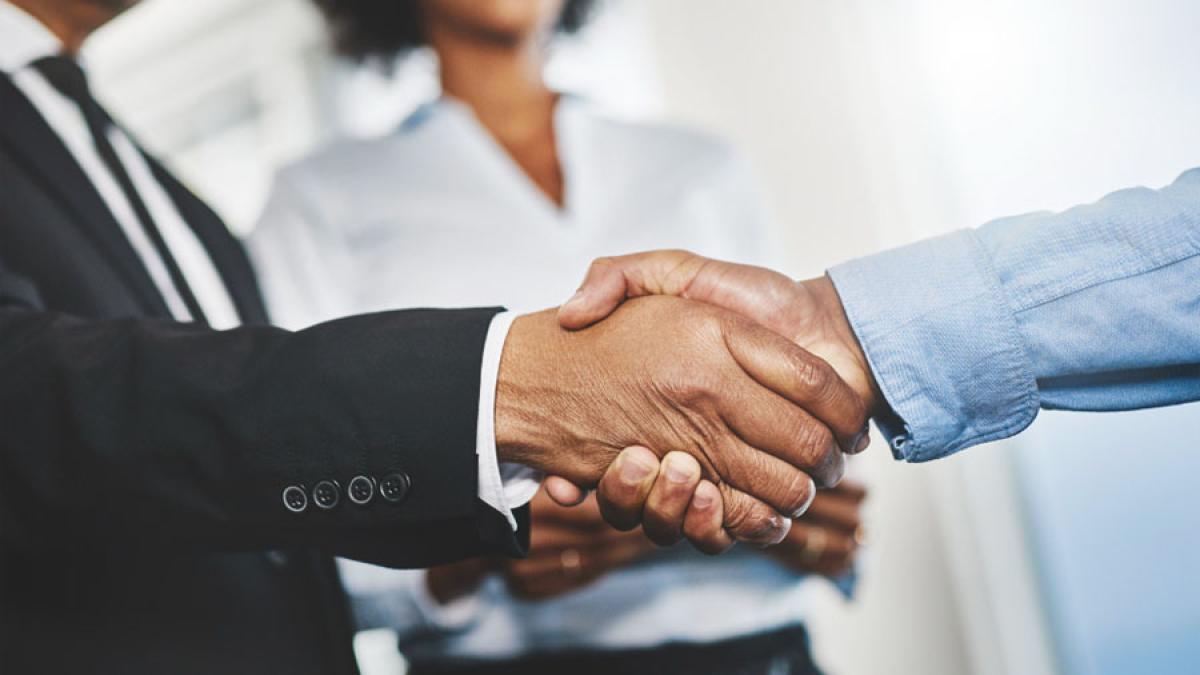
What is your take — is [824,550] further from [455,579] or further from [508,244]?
[508,244]

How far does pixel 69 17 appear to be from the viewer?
3.81ft

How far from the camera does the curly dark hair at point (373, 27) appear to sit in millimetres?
1898

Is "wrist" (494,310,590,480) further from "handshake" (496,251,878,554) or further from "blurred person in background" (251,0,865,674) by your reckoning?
"blurred person in background" (251,0,865,674)

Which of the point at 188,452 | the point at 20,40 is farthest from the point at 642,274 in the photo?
the point at 20,40

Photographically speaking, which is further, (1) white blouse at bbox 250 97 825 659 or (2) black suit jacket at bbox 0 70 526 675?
(1) white blouse at bbox 250 97 825 659

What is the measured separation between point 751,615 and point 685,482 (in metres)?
0.46

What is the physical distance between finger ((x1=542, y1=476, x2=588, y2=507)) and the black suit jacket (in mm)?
79

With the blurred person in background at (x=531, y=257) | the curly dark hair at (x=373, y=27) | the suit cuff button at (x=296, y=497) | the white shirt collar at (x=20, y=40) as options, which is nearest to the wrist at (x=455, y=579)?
the blurred person in background at (x=531, y=257)

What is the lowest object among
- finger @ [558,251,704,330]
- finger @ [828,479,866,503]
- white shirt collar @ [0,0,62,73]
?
finger @ [828,479,866,503]

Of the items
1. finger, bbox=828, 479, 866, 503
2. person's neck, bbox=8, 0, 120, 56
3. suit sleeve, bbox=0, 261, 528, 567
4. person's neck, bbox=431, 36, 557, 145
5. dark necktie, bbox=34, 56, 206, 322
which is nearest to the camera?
suit sleeve, bbox=0, 261, 528, 567

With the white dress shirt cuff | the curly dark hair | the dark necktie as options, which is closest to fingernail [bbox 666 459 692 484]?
the white dress shirt cuff

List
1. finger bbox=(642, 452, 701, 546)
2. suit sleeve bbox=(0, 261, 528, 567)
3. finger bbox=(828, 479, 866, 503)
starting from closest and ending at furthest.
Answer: suit sleeve bbox=(0, 261, 528, 567) → finger bbox=(642, 452, 701, 546) → finger bbox=(828, 479, 866, 503)

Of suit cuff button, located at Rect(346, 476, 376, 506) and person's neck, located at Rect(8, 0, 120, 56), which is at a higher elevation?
person's neck, located at Rect(8, 0, 120, 56)

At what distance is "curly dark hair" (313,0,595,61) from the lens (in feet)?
6.23
